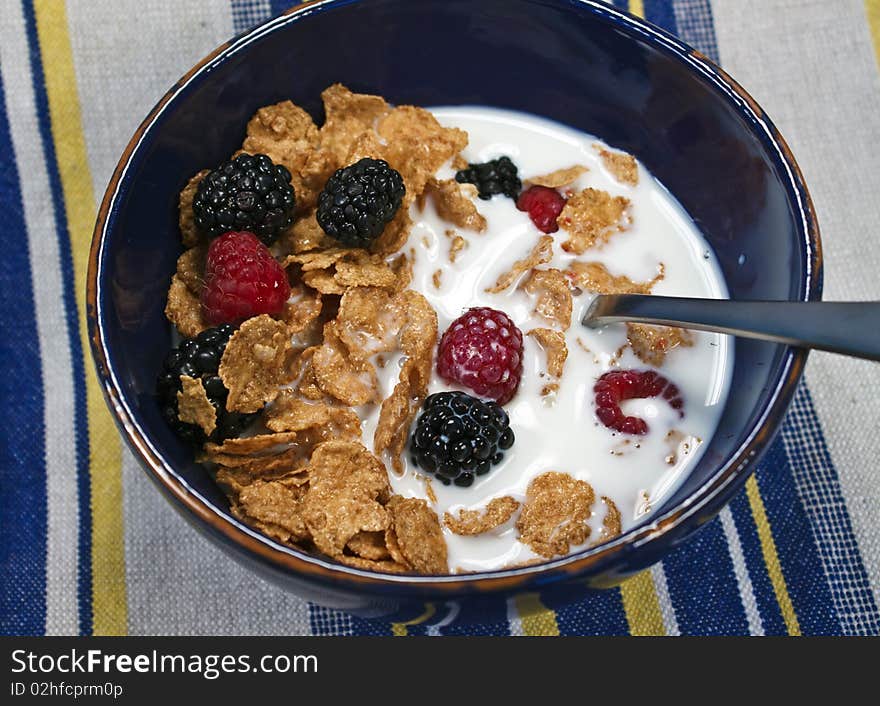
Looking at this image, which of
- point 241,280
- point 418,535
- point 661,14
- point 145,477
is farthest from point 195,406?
point 661,14

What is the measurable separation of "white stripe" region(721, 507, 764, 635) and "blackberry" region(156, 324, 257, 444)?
0.67 meters

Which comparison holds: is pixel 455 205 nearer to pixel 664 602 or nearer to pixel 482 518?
pixel 482 518

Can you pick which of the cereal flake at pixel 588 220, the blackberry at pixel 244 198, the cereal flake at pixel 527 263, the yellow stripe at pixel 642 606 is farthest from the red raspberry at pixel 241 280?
the yellow stripe at pixel 642 606

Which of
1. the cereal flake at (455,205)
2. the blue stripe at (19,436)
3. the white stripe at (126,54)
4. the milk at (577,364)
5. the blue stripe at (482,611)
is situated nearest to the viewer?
the blue stripe at (482,611)

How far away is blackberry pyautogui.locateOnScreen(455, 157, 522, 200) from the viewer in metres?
1.35

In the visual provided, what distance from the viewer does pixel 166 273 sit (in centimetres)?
127

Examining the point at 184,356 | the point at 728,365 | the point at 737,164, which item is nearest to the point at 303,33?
the point at 184,356

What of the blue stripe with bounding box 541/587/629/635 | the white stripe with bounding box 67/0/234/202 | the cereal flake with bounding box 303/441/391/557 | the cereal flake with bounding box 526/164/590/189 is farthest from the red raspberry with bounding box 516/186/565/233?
the white stripe with bounding box 67/0/234/202

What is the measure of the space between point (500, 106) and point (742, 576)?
712 millimetres

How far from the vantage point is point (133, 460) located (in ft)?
4.81

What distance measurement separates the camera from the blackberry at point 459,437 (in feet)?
3.70

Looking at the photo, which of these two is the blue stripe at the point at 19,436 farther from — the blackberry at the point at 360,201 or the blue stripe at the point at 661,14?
the blue stripe at the point at 661,14

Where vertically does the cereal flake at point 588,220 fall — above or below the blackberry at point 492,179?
below

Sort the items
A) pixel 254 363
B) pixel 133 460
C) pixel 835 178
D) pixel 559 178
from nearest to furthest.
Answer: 1. pixel 254 363
2. pixel 559 178
3. pixel 133 460
4. pixel 835 178
